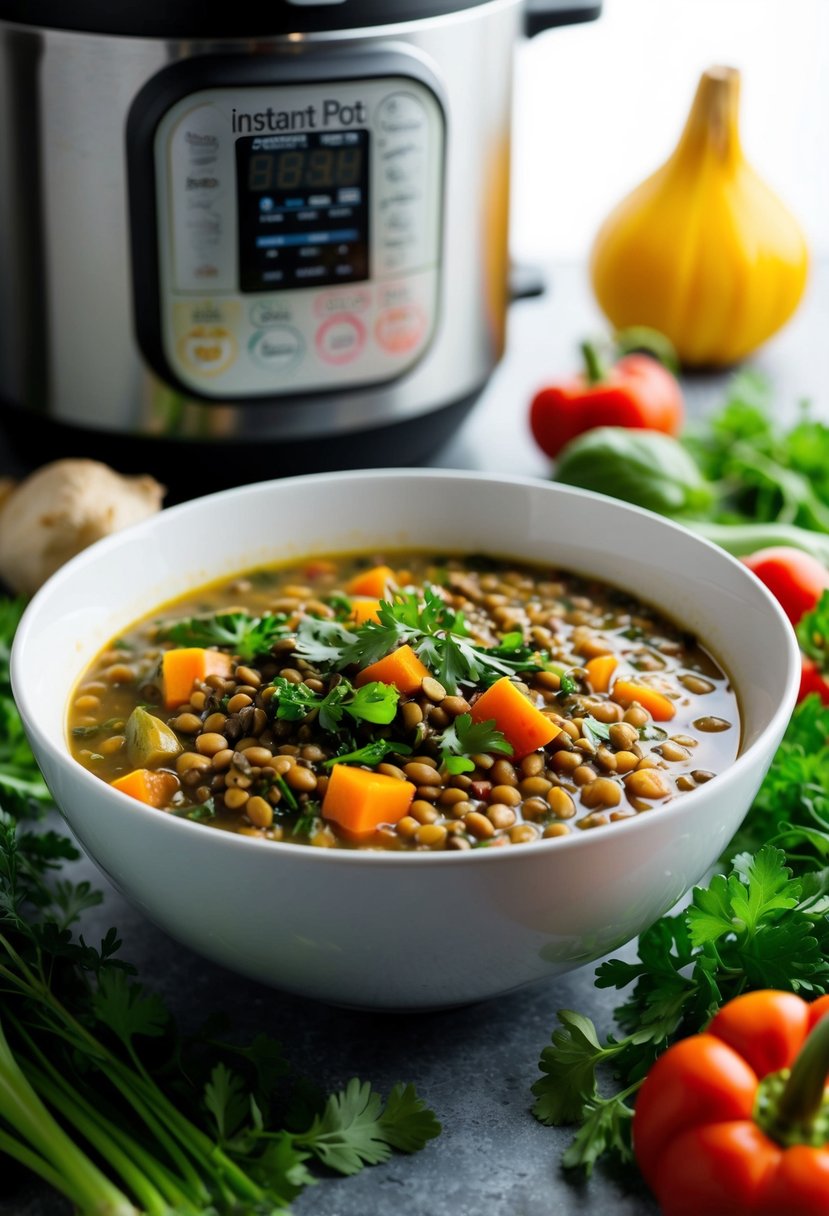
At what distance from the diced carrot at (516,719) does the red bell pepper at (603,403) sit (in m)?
1.17

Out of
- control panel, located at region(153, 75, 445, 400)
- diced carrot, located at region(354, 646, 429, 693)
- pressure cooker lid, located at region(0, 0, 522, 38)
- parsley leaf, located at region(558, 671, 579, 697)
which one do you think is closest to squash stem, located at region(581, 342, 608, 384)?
control panel, located at region(153, 75, 445, 400)

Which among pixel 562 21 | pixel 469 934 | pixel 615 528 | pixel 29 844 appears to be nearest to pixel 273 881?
pixel 469 934

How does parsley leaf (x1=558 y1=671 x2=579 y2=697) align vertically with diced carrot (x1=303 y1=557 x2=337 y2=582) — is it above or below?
above

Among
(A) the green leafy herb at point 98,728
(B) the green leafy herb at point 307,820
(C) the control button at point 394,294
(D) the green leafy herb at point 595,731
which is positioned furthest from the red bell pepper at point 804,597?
(A) the green leafy herb at point 98,728

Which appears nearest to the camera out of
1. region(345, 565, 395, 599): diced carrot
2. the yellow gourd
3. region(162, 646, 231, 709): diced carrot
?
region(162, 646, 231, 709): diced carrot

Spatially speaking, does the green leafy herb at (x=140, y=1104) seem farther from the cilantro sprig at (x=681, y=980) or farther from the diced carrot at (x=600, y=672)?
the diced carrot at (x=600, y=672)

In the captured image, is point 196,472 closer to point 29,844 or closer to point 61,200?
point 61,200

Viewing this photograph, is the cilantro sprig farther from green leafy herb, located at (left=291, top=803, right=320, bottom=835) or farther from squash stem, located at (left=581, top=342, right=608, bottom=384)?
squash stem, located at (left=581, top=342, right=608, bottom=384)

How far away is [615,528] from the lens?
6.23ft

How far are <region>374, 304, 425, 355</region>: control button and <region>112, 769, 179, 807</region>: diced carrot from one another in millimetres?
938

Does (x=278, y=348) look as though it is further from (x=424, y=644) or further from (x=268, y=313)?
(x=424, y=644)

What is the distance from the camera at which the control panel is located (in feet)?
6.62

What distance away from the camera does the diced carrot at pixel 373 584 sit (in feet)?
6.25

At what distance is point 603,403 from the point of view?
2.60 m
